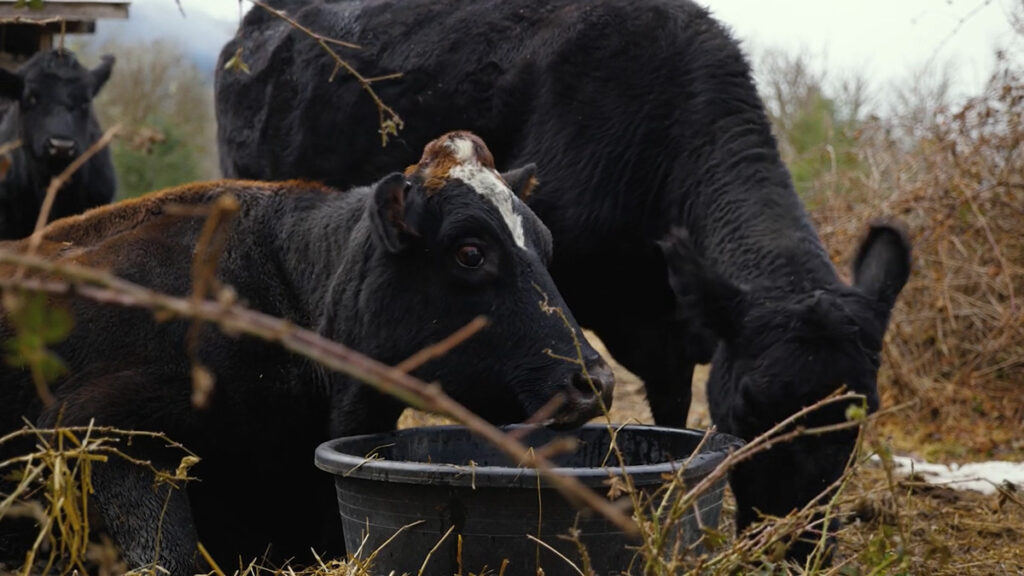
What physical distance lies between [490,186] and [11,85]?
→ 8541 mm

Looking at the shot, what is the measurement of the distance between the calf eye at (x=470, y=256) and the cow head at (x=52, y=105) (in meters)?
8.03

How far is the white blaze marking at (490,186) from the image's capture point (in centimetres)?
398

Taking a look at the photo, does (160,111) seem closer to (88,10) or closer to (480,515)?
(88,10)

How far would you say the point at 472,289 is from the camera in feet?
12.9

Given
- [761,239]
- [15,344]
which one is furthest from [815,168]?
[15,344]

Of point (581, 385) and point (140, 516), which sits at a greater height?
point (581, 385)

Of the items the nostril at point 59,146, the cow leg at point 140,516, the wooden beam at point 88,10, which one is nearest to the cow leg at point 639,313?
the cow leg at point 140,516

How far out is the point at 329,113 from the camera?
6.92 metres

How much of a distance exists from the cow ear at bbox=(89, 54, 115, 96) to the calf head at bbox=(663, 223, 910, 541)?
8.90 metres

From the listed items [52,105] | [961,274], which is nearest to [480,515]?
[961,274]

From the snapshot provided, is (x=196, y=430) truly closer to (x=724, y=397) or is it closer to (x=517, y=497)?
(x=517, y=497)

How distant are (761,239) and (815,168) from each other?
9.02m

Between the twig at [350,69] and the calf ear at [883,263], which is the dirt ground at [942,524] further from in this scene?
the twig at [350,69]

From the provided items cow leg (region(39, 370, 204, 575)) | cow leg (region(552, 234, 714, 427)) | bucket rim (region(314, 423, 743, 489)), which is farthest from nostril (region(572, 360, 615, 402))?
cow leg (region(552, 234, 714, 427))
